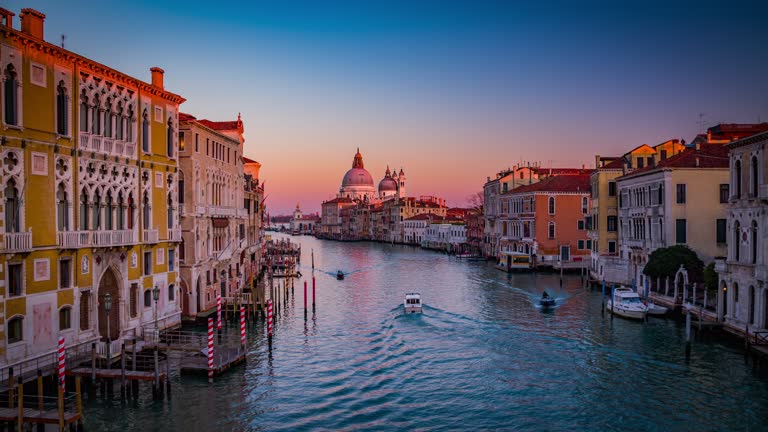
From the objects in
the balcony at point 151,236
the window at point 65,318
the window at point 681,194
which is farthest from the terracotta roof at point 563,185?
the window at point 65,318

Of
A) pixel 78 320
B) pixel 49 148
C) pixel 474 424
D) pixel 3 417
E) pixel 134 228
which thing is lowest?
pixel 474 424

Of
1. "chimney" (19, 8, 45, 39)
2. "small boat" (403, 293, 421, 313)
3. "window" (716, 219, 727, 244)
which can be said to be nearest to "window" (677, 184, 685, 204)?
"window" (716, 219, 727, 244)

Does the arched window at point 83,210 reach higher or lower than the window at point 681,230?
higher

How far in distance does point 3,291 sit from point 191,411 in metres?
4.63

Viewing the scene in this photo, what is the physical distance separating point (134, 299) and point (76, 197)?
4.04m

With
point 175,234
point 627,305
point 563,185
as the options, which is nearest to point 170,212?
point 175,234

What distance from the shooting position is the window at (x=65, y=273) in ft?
50.2

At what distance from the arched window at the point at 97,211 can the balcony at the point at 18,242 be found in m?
2.67

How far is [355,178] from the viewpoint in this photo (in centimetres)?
15688

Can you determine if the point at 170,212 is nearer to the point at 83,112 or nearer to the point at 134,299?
the point at 134,299

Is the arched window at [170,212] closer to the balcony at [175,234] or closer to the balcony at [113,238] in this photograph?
the balcony at [175,234]

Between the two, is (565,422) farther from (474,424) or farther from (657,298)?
(657,298)

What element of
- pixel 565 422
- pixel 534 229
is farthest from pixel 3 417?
pixel 534 229

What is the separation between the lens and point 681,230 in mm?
27125
